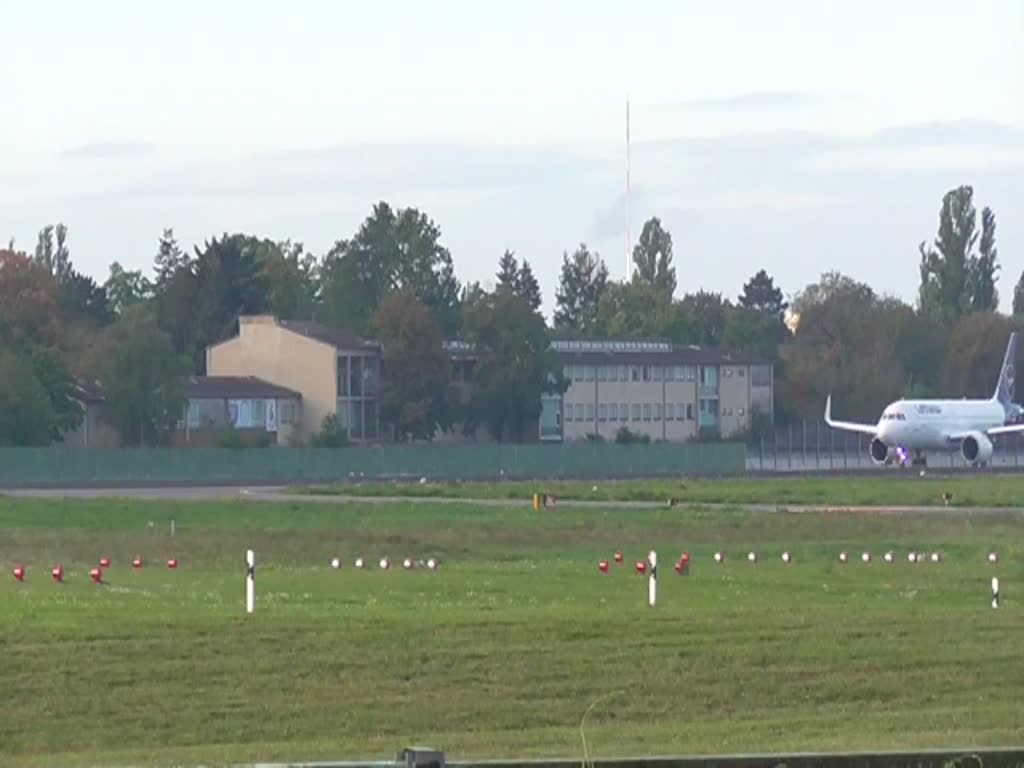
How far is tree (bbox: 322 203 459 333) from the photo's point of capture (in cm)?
17350

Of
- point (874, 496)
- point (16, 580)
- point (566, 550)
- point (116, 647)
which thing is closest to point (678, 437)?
point (874, 496)

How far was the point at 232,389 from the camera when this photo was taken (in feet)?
425

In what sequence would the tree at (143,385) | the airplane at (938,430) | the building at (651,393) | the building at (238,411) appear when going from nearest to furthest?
the airplane at (938,430) < the tree at (143,385) < the building at (238,411) < the building at (651,393)

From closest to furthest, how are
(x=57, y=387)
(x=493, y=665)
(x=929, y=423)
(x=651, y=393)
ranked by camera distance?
1. (x=493, y=665)
2. (x=929, y=423)
3. (x=57, y=387)
4. (x=651, y=393)

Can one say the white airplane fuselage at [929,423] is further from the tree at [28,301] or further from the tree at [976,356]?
the tree at [28,301]

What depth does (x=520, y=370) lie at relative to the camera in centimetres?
13475

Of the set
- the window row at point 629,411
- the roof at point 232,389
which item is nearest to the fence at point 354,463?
the roof at point 232,389

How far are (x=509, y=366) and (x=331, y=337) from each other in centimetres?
1015

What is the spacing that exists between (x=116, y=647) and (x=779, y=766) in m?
12.9

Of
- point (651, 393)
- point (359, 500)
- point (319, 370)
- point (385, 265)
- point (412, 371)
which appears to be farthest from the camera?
point (385, 265)

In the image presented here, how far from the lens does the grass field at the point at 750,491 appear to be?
3150 inches

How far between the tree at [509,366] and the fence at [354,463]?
1398 cm

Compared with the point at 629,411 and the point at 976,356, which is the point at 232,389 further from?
the point at 976,356

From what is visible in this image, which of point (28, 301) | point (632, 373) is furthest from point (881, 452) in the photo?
point (28, 301)
